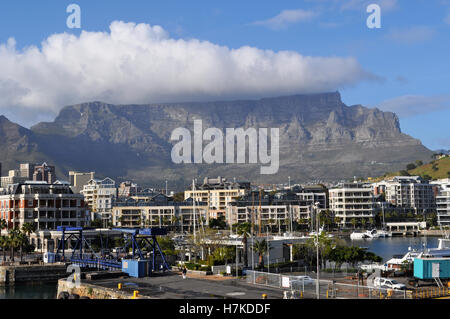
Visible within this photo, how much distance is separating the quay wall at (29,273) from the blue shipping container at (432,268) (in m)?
48.7

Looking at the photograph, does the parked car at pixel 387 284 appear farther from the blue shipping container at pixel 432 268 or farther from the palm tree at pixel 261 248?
the palm tree at pixel 261 248

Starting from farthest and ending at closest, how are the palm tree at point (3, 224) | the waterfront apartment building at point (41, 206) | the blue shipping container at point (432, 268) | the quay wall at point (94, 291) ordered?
the palm tree at point (3, 224), the waterfront apartment building at point (41, 206), the blue shipping container at point (432, 268), the quay wall at point (94, 291)

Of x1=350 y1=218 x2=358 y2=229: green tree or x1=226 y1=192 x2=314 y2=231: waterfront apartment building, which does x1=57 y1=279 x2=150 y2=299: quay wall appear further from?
x1=350 y1=218 x2=358 y2=229: green tree

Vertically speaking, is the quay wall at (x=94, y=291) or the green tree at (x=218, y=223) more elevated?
the green tree at (x=218, y=223)

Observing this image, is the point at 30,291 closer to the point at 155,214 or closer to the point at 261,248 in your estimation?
the point at 261,248

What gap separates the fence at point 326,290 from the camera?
4691cm

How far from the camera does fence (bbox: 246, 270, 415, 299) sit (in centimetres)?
4691

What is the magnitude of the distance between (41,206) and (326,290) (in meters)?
82.1

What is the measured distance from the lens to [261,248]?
76.9 metres

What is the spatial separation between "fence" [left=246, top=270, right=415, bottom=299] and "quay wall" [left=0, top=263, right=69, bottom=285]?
3815 cm

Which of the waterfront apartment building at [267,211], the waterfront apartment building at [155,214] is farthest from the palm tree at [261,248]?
the waterfront apartment building at [155,214]

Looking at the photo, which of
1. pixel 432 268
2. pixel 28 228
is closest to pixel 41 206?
pixel 28 228
